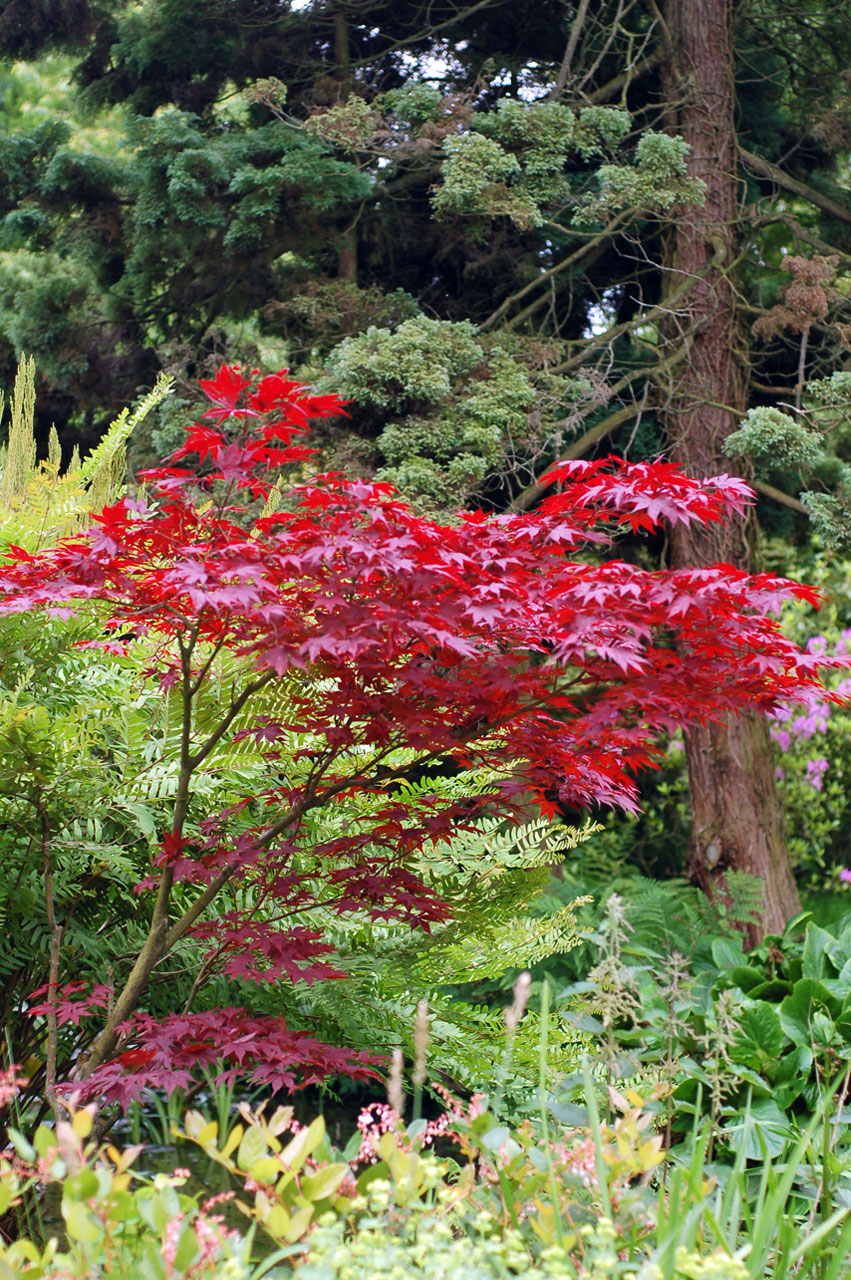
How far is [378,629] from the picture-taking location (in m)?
1.70

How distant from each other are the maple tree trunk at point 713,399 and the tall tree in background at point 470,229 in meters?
0.02

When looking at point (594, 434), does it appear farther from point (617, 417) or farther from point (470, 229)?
point (470, 229)

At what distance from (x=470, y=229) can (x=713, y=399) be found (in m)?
1.71

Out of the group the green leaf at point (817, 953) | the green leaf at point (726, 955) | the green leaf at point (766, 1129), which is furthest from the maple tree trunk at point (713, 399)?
the green leaf at point (766, 1129)

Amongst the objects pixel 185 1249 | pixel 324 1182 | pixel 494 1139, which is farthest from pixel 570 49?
pixel 185 1249

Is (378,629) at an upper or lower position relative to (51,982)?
upper

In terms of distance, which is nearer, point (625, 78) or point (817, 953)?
point (817, 953)

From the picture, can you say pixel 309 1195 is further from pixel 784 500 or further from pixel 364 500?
pixel 784 500

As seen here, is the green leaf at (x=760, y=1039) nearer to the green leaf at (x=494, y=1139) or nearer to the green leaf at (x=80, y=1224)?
the green leaf at (x=494, y=1139)

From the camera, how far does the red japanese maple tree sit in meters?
1.74

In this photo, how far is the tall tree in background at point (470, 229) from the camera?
17.5 ft

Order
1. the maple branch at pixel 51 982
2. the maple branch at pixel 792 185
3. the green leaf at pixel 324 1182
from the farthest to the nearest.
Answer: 1. the maple branch at pixel 792 185
2. the maple branch at pixel 51 982
3. the green leaf at pixel 324 1182

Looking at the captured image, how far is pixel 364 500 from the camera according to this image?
1.79m

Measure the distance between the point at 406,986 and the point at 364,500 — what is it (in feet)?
5.57
